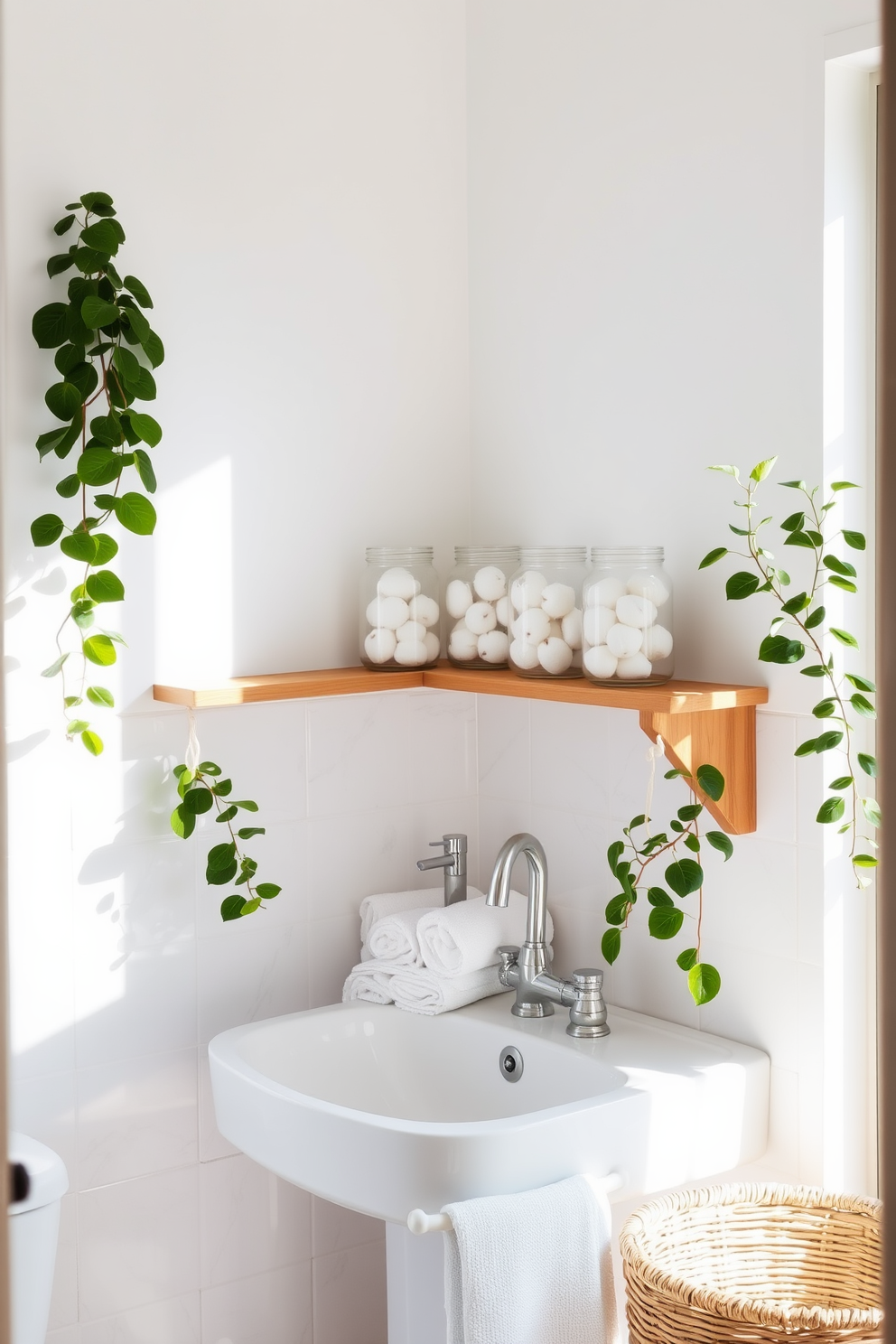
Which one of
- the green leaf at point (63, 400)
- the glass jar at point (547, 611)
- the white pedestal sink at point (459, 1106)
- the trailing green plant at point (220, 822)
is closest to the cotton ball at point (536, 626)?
the glass jar at point (547, 611)

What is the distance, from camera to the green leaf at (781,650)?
1.44m

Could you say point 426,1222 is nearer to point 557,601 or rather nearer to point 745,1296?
point 745,1296

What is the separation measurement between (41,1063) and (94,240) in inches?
41.7

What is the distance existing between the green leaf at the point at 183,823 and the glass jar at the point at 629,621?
56 centimetres

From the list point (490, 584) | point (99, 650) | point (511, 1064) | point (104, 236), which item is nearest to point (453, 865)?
point (511, 1064)

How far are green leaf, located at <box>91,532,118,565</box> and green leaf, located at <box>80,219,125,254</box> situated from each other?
0.36 meters

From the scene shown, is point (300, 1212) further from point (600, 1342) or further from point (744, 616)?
point (744, 616)

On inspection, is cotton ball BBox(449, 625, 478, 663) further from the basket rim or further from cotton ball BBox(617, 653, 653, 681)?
the basket rim

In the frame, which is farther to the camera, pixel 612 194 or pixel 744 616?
pixel 612 194

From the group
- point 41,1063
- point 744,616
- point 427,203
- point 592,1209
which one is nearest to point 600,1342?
point 592,1209

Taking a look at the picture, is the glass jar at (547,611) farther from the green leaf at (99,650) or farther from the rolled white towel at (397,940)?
the green leaf at (99,650)

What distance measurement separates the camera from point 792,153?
1.54 m

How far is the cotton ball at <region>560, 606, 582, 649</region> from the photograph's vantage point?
171 centimetres

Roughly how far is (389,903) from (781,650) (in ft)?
2.52
